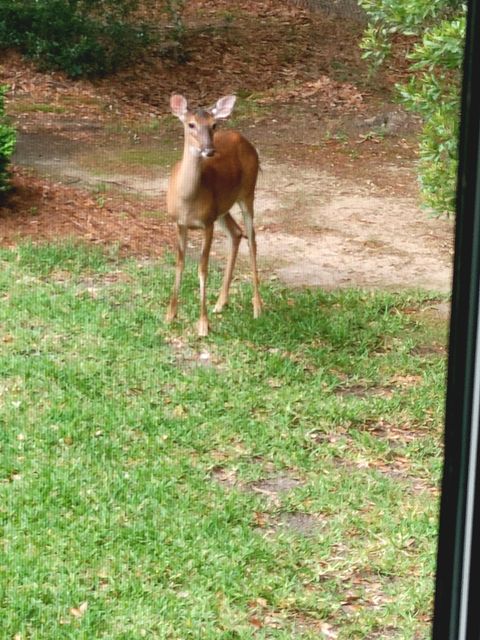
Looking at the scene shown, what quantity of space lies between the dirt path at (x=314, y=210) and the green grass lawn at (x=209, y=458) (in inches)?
6.0

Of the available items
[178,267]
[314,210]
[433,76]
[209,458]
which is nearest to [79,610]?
[209,458]

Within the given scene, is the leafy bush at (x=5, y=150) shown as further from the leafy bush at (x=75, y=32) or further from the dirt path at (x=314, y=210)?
the leafy bush at (x=75, y=32)

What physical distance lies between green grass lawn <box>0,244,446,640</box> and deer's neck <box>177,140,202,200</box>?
0.23m

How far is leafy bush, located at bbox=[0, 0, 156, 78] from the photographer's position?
11.4 ft

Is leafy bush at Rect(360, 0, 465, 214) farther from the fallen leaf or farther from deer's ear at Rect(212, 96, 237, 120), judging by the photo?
the fallen leaf

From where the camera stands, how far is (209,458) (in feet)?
6.61

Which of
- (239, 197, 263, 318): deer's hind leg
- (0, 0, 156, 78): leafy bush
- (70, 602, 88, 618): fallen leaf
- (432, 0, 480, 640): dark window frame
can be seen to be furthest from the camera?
(0, 0, 156, 78): leafy bush

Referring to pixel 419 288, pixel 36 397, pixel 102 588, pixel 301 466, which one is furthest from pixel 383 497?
pixel 419 288

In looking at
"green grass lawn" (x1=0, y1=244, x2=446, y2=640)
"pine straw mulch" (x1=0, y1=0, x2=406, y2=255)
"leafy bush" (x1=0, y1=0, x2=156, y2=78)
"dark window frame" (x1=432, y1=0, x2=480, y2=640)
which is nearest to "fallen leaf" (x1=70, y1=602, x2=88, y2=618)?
"green grass lawn" (x1=0, y1=244, x2=446, y2=640)

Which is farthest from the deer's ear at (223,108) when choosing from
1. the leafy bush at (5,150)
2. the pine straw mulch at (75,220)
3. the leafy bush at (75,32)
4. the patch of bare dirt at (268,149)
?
the leafy bush at (75,32)

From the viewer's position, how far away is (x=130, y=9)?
3721mm

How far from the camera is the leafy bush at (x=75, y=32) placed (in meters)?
3.47

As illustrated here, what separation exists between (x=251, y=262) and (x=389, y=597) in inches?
58.6

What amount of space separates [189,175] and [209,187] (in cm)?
8
